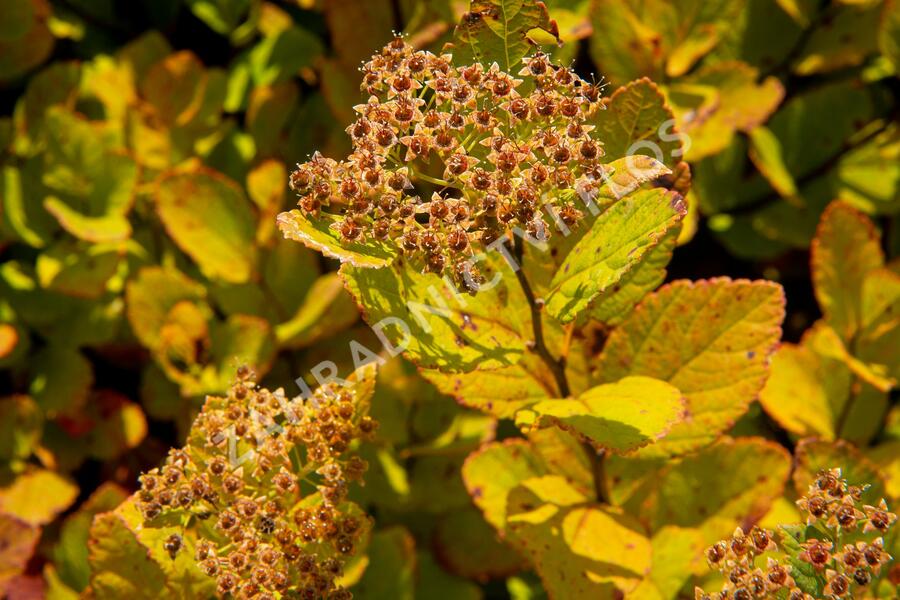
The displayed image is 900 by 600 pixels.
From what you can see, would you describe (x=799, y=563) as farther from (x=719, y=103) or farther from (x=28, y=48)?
(x=28, y=48)

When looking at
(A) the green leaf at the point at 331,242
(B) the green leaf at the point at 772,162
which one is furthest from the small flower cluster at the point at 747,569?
(B) the green leaf at the point at 772,162

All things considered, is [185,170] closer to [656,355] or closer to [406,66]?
[406,66]

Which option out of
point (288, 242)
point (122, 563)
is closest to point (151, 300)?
point (288, 242)

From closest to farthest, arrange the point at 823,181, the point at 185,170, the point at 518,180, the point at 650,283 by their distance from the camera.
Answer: the point at 518,180
the point at 650,283
the point at 185,170
the point at 823,181

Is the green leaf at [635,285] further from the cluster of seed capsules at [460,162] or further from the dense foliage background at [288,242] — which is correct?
the dense foliage background at [288,242]

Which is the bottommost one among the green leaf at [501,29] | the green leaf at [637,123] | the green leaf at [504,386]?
the green leaf at [504,386]

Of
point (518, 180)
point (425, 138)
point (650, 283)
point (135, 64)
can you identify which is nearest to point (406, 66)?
point (425, 138)
